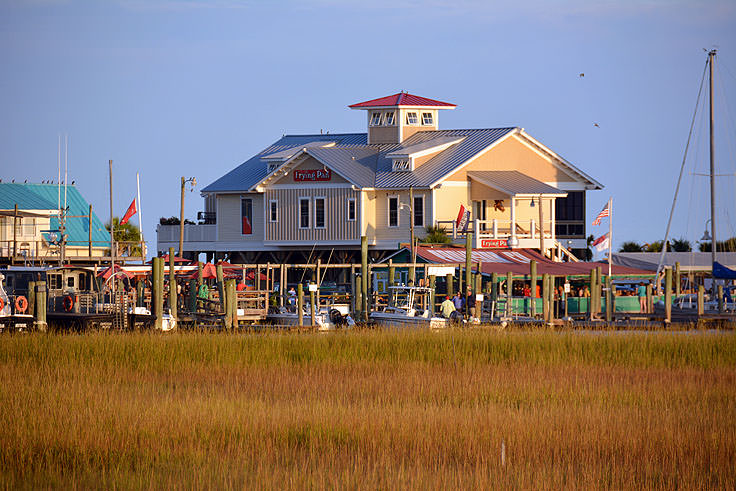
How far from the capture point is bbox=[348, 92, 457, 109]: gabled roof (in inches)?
2475

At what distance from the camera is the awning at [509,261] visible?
50.5 meters

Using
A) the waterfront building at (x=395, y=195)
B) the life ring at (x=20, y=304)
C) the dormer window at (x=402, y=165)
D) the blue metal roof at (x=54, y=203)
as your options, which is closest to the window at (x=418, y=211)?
the waterfront building at (x=395, y=195)

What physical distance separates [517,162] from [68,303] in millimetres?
28227

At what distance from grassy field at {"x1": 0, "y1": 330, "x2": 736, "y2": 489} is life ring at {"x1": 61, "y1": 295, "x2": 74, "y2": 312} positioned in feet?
38.8

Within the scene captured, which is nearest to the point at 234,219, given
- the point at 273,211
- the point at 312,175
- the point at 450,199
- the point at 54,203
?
the point at 273,211

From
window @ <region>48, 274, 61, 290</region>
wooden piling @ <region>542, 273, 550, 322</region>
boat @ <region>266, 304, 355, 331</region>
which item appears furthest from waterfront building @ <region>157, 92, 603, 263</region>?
window @ <region>48, 274, 61, 290</region>

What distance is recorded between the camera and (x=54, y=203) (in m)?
70.7

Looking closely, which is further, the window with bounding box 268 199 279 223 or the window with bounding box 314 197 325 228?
the window with bounding box 268 199 279 223

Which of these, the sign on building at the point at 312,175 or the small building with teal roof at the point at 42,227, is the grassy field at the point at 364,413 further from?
the sign on building at the point at 312,175

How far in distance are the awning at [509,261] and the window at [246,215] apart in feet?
39.7

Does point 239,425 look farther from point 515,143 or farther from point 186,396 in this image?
point 515,143

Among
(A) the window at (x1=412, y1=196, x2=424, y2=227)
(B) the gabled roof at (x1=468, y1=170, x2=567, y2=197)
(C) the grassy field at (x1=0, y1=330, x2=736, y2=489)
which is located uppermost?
(B) the gabled roof at (x1=468, y1=170, x2=567, y2=197)

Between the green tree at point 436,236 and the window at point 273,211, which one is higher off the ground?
the window at point 273,211

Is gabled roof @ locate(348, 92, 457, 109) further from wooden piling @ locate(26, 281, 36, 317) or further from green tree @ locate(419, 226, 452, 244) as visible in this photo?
wooden piling @ locate(26, 281, 36, 317)
